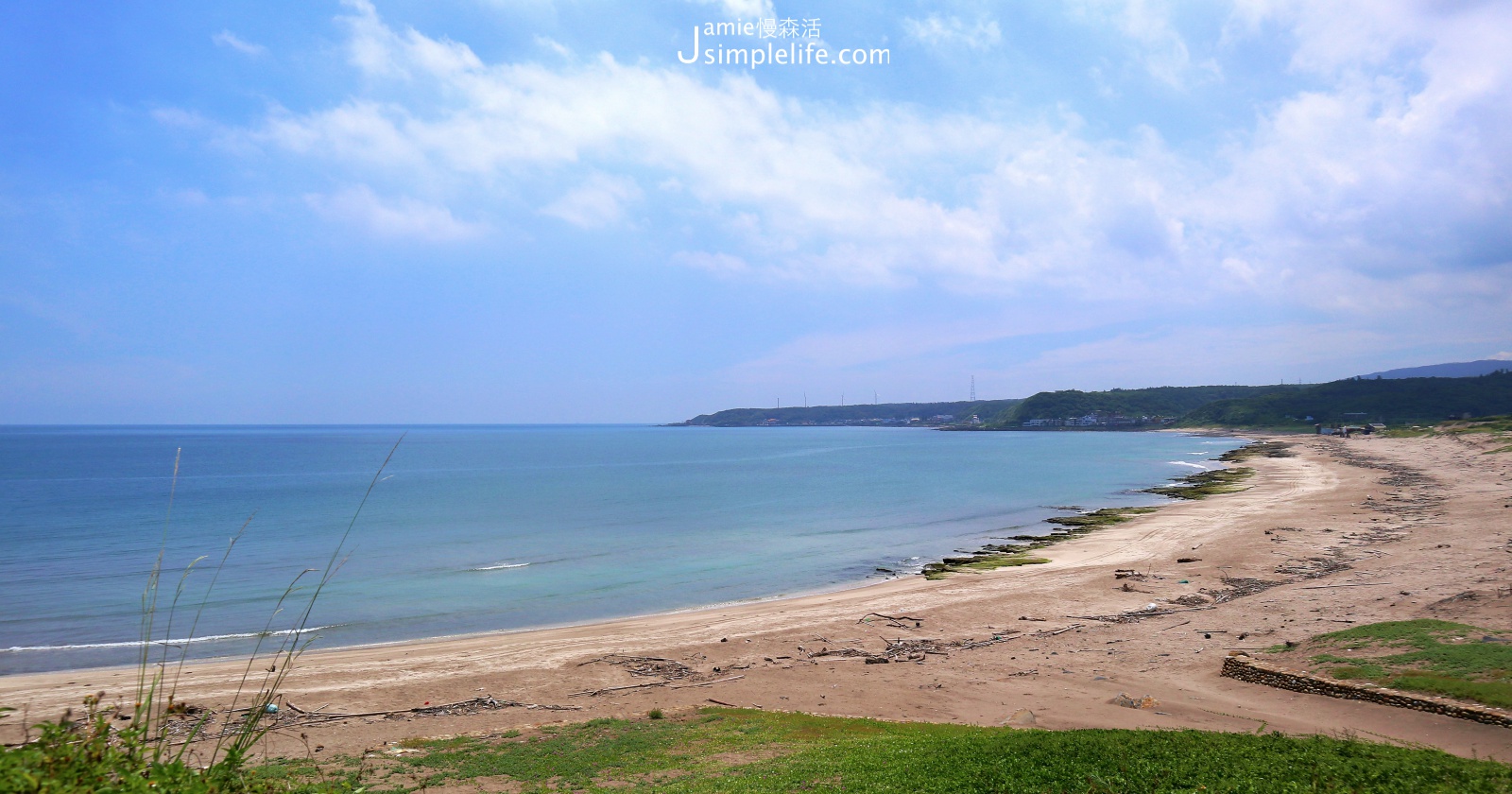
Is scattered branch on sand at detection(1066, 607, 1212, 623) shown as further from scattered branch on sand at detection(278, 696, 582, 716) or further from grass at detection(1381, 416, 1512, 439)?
grass at detection(1381, 416, 1512, 439)

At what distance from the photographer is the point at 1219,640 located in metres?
17.8

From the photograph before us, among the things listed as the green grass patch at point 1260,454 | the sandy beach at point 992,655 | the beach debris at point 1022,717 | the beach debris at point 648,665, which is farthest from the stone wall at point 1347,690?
the green grass patch at point 1260,454

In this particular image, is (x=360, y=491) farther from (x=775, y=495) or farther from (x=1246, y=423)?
(x=1246, y=423)

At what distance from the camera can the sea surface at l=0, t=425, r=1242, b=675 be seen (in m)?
24.2

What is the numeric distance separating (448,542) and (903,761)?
36.2 m

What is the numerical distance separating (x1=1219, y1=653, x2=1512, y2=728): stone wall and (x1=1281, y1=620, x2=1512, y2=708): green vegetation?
0.32 meters

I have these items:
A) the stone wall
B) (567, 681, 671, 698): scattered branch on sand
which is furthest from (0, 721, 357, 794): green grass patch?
the stone wall

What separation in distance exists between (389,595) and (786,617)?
15.7 metres

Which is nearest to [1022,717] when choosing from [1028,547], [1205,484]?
[1028,547]

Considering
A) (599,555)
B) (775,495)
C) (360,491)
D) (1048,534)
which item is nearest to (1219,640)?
(1048,534)

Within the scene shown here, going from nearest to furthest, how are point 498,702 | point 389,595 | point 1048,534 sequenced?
point 498,702 < point 389,595 < point 1048,534

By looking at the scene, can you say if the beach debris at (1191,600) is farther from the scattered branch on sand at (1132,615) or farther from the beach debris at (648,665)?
the beach debris at (648,665)

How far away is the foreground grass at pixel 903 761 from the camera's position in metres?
8.09

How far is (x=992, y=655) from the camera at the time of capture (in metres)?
18.3
